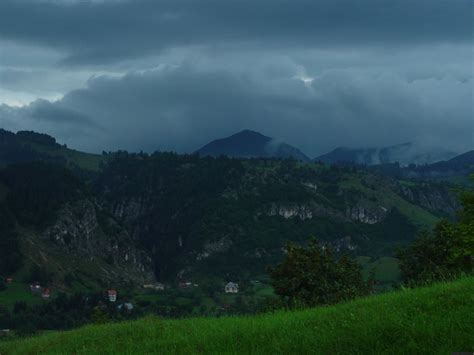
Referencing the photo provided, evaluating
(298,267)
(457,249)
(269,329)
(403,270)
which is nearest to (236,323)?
(269,329)

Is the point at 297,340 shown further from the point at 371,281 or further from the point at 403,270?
the point at 403,270

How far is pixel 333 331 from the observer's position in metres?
14.5

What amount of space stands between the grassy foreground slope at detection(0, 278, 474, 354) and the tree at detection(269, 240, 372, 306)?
79.9 feet

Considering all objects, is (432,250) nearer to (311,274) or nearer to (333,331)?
(311,274)

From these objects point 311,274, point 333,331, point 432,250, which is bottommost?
point 311,274

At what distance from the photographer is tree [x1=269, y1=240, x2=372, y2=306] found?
1718 inches

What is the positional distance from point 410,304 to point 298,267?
104 feet

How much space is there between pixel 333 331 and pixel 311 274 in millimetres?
31267

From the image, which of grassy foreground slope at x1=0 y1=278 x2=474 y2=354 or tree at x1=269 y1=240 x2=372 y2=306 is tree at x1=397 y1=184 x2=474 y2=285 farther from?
grassy foreground slope at x1=0 y1=278 x2=474 y2=354

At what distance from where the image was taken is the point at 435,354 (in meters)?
12.3

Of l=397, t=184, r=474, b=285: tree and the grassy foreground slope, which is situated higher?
the grassy foreground slope

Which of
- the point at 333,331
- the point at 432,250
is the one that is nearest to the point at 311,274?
the point at 432,250

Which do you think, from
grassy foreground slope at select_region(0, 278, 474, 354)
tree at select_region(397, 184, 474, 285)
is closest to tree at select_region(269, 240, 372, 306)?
tree at select_region(397, 184, 474, 285)

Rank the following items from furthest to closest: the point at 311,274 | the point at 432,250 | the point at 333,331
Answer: the point at 432,250, the point at 311,274, the point at 333,331
